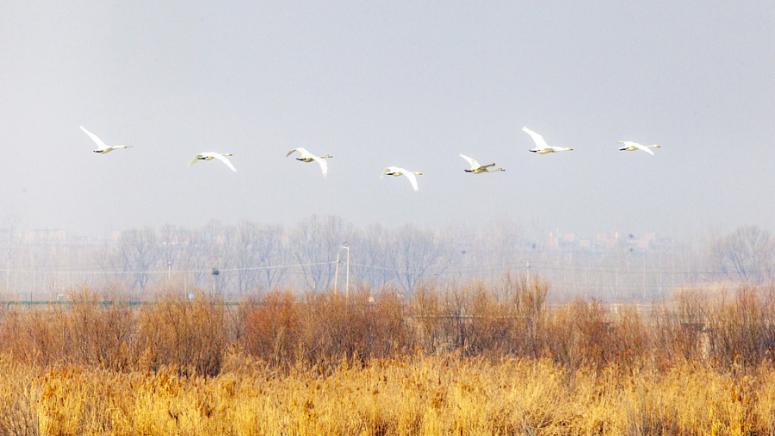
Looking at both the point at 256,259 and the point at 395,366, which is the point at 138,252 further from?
the point at 395,366

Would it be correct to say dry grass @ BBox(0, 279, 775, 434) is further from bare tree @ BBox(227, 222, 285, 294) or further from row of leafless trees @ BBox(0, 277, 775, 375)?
Answer: bare tree @ BBox(227, 222, 285, 294)

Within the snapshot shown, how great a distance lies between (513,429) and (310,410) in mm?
2816

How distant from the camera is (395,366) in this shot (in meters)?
16.3

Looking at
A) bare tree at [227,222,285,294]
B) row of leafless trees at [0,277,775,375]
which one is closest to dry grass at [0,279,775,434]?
row of leafless trees at [0,277,775,375]

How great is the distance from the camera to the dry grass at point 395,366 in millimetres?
11961

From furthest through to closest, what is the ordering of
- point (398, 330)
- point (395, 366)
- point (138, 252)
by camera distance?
point (138, 252), point (398, 330), point (395, 366)

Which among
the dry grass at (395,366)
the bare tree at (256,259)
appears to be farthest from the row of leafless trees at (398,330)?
the bare tree at (256,259)

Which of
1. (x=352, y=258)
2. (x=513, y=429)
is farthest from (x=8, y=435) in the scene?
(x=352, y=258)

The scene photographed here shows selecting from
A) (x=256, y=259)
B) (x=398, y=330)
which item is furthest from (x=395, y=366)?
(x=256, y=259)

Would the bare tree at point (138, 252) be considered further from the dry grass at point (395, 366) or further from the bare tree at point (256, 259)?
the dry grass at point (395, 366)

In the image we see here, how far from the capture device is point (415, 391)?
12938mm

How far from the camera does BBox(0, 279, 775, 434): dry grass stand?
12.0 meters

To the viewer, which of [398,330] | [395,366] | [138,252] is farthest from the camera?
[138,252]

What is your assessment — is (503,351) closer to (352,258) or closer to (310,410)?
(310,410)
